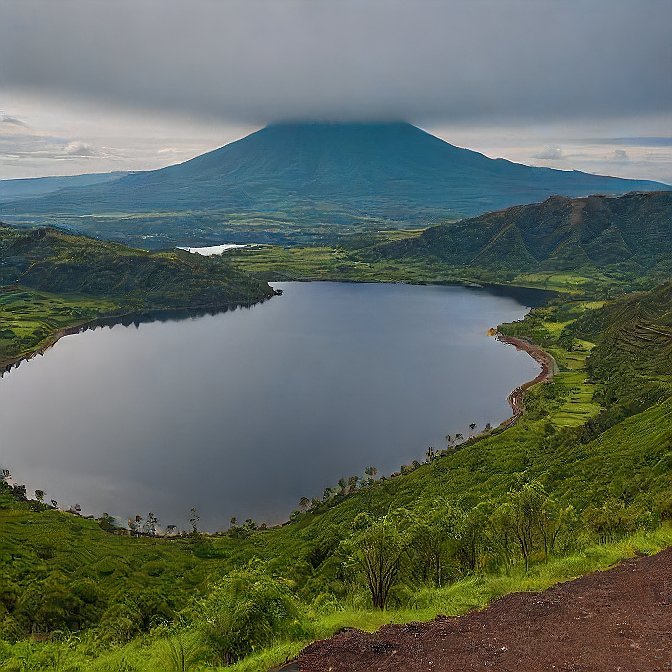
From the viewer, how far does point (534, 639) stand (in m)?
12.0

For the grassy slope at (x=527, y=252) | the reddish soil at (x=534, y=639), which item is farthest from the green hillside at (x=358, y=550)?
the grassy slope at (x=527, y=252)

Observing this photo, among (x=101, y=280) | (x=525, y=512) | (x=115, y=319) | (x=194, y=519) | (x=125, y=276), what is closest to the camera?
(x=525, y=512)

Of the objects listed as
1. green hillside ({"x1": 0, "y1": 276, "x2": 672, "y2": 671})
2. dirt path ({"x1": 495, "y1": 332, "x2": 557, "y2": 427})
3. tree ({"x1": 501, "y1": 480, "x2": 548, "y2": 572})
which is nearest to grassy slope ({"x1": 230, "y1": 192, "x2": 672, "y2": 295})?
dirt path ({"x1": 495, "y1": 332, "x2": 557, "y2": 427})

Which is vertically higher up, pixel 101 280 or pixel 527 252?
pixel 527 252

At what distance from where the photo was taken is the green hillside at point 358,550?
14359mm

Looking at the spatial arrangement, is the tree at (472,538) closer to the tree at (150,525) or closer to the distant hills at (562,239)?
the tree at (150,525)

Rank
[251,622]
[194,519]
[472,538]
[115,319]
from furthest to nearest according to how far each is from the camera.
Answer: [115,319]
[194,519]
[472,538]
[251,622]

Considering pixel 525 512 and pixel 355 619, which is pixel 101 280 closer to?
pixel 525 512

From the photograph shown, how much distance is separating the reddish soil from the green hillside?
1.06 meters

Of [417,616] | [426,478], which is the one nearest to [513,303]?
[426,478]

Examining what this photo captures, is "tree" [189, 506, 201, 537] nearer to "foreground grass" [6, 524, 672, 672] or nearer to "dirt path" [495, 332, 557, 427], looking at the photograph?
"foreground grass" [6, 524, 672, 672]

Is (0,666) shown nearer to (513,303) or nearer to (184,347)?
(184,347)

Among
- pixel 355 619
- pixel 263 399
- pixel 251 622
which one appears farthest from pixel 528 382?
pixel 251 622

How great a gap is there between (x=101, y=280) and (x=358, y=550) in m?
124
